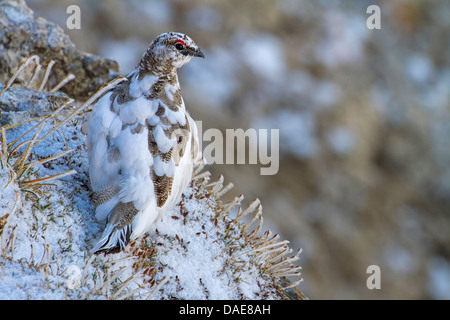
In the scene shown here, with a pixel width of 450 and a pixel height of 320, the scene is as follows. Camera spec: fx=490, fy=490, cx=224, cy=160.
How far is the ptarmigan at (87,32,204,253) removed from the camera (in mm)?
3104

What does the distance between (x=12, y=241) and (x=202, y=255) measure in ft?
4.26

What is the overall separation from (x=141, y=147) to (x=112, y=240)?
612mm

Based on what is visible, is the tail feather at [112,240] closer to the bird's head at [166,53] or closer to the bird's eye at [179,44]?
the bird's head at [166,53]

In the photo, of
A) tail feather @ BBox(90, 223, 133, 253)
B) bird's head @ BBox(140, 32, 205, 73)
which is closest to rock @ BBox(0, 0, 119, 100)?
bird's head @ BBox(140, 32, 205, 73)

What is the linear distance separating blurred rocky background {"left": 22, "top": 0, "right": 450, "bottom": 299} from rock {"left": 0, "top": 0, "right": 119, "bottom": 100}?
12.8 feet

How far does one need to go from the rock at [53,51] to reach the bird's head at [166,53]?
1.95m

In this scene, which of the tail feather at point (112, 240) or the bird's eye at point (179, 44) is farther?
the bird's eye at point (179, 44)

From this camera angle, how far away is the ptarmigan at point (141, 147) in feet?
10.2

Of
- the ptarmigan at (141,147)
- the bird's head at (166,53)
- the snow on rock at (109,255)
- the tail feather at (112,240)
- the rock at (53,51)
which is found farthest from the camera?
the rock at (53,51)

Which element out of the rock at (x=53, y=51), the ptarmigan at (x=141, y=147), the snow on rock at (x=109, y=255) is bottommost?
the snow on rock at (x=109, y=255)

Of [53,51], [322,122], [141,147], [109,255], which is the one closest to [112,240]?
[109,255]

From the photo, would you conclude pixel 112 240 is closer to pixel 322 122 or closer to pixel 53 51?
pixel 53 51

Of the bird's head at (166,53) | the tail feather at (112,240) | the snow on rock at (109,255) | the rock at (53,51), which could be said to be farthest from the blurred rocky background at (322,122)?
the tail feather at (112,240)

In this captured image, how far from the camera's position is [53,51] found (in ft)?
17.4
